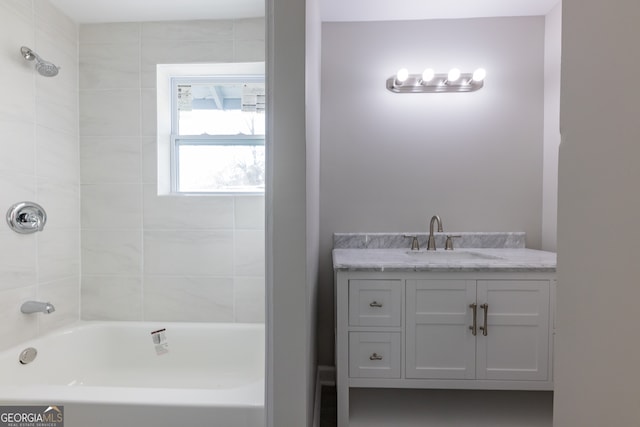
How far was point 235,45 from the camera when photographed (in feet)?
6.36

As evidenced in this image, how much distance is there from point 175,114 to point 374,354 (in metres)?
1.96

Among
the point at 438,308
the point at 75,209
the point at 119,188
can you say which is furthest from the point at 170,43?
the point at 438,308

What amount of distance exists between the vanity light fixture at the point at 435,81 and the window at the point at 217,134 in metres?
0.91

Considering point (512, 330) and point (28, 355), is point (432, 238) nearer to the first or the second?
point (512, 330)

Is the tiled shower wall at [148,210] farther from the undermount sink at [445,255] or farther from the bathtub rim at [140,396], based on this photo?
the undermount sink at [445,255]

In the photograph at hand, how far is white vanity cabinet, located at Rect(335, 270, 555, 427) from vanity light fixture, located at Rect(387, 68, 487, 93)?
3.94ft

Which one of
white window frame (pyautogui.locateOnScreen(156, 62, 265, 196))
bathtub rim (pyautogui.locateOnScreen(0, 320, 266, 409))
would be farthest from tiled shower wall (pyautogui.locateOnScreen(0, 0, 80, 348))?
bathtub rim (pyautogui.locateOnScreen(0, 320, 266, 409))

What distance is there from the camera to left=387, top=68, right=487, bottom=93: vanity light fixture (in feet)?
6.24

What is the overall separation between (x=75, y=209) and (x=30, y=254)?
373 millimetres

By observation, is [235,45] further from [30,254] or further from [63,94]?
[30,254]

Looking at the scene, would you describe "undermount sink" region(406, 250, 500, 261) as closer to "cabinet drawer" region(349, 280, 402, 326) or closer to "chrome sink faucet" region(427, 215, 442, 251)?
"chrome sink faucet" region(427, 215, 442, 251)

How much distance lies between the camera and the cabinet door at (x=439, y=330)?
1427 millimetres

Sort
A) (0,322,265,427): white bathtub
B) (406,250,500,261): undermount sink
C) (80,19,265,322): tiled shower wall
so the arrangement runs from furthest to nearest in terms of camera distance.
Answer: (80,19,265,322): tiled shower wall
(406,250,500,261): undermount sink
(0,322,265,427): white bathtub

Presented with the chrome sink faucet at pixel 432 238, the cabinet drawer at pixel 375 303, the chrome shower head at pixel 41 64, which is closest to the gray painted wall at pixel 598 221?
the cabinet drawer at pixel 375 303
